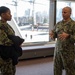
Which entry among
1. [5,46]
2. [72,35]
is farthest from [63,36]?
[5,46]

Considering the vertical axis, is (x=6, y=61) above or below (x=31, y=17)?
below

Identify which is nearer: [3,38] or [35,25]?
[3,38]

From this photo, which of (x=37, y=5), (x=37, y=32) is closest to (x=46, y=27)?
(x=37, y=32)

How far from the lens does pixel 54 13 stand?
572cm

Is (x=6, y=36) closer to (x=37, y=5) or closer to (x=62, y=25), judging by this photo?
(x=62, y=25)

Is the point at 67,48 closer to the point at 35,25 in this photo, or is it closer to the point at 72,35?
the point at 72,35

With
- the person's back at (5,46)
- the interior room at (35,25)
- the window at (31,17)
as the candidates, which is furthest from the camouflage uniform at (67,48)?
the window at (31,17)

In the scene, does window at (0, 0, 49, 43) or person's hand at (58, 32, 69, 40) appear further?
window at (0, 0, 49, 43)

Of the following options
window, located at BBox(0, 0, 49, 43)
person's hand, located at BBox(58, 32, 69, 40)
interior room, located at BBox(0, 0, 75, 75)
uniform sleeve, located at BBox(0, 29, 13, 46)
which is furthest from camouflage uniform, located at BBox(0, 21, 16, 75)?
window, located at BBox(0, 0, 49, 43)

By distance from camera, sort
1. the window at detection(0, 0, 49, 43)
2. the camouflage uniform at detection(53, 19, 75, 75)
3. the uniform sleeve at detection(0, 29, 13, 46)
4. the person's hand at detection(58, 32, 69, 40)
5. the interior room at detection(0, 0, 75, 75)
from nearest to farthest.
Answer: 1. the uniform sleeve at detection(0, 29, 13, 46)
2. the person's hand at detection(58, 32, 69, 40)
3. the camouflage uniform at detection(53, 19, 75, 75)
4. the interior room at detection(0, 0, 75, 75)
5. the window at detection(0, 0, 49, 43)

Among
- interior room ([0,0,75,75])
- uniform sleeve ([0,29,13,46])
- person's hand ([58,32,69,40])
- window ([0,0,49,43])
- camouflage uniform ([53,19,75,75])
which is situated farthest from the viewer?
window ([0,0,49,43])

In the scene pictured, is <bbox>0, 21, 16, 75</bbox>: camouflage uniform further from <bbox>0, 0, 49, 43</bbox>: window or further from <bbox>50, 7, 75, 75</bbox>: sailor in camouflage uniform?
<bbox>0, 0, 49, 43</bbox>: window

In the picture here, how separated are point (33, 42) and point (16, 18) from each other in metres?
1.01

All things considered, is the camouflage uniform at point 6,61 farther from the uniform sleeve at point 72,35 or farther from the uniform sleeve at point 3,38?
the uniform sleeve at point 72,35
